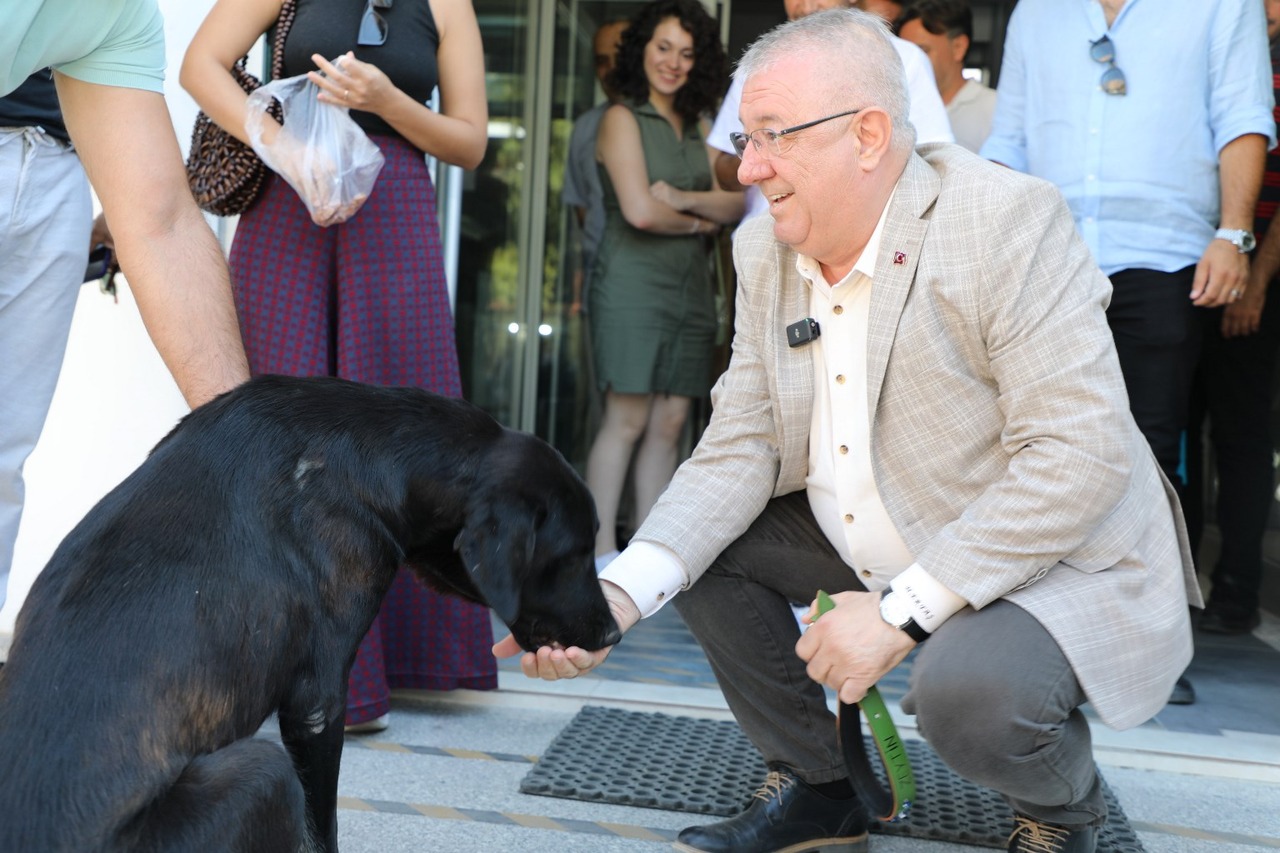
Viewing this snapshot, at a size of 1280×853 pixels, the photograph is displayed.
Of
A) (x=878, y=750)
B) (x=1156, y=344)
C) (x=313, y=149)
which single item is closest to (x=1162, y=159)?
(x=1156, y=344)

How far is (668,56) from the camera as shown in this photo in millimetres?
4324

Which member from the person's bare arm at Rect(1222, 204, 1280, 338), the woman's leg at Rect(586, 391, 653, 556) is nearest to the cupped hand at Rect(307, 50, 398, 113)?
the woman's leg at Rect(586, 391, 653, 556)

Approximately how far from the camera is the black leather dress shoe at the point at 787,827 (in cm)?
227

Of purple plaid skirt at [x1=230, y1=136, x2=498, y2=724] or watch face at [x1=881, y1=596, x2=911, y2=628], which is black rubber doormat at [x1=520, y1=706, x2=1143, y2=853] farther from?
watch face at [x1=881, y1=596, x2=911, y2=628]

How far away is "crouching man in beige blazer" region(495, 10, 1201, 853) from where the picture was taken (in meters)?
1.90

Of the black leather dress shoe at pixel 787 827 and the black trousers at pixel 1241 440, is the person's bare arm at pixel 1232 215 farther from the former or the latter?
the black leather dress shoe at pixel 787 827

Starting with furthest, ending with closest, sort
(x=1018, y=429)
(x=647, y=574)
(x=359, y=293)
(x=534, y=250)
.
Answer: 1. (x=534, y=250)
2. (x=359, y=293)
3. (x=647, y=574)
4. (x=1018, y=429)

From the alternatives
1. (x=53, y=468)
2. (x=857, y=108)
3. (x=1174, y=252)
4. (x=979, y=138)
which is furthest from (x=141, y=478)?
(x=979, y=138)

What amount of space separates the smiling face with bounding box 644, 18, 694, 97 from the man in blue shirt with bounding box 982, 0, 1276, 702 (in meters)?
1.53

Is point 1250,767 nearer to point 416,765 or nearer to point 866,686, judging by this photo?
point 866,686

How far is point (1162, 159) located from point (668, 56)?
185 centimetres

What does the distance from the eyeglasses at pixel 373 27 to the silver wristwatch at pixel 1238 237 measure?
198 centimetres

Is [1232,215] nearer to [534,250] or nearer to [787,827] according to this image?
[787,827]

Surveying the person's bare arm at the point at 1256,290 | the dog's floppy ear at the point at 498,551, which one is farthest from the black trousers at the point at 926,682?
the person's bare arm at the point at 1256,290
